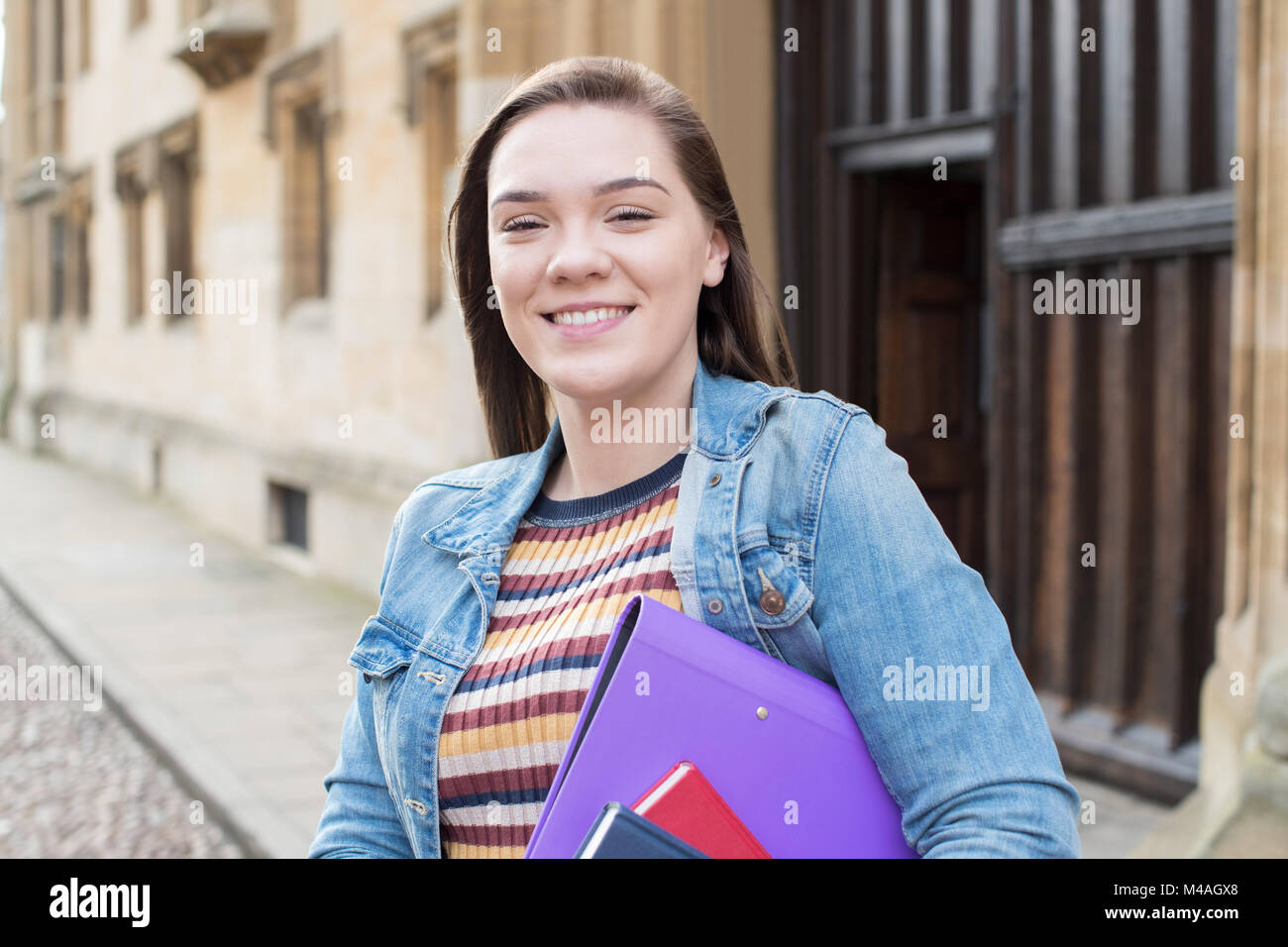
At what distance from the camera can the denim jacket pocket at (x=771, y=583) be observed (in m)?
1.31

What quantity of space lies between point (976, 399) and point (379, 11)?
204 inches

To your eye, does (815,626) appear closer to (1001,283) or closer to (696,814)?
(696,814)

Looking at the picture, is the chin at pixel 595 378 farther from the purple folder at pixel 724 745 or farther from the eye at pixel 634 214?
the purple folder at pixel 724 745

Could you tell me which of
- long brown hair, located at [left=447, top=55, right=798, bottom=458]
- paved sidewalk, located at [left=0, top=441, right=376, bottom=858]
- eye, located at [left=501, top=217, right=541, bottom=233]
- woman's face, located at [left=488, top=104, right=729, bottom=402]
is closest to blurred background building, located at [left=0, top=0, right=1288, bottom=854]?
paved sidewalk, located at [left=0, top=441, right=376, bottom=858]

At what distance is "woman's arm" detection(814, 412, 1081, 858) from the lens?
47.5 inches

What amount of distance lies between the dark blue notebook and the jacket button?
0.91 feet

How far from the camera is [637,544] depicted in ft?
4.81

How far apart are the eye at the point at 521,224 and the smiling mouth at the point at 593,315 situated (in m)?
0.11

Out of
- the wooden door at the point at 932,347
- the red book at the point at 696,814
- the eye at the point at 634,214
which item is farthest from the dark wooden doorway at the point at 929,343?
the red book at the point at 696,814

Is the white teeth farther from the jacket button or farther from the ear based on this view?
the jacket button
